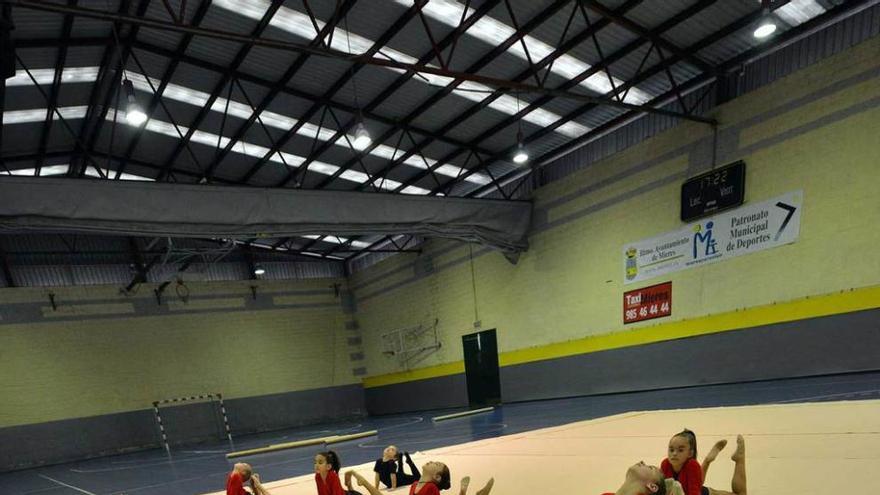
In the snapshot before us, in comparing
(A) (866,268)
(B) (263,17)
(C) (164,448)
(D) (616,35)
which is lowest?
(C) (164,448)

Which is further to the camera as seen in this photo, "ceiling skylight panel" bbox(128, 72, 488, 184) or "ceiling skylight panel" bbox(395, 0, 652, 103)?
"ceiling skylight panel" bbox(128, 72, 488, 184)

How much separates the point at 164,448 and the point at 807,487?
28.0 meters

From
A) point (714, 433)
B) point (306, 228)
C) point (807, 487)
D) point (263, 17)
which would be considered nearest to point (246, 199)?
point (306, 228)

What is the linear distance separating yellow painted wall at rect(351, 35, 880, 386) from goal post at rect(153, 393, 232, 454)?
36.7 feet

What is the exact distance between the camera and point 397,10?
14.7m

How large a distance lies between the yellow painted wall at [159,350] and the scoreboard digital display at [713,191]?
22098 millimetres

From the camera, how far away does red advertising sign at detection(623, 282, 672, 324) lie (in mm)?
18109

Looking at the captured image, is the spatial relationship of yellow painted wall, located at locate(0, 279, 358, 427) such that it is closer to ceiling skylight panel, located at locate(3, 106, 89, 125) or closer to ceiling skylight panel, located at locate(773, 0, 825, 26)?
ceiling skylight panel, located at locate(3, 106, 89, 125)

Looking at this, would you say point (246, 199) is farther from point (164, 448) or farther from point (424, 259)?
point (164, 448)

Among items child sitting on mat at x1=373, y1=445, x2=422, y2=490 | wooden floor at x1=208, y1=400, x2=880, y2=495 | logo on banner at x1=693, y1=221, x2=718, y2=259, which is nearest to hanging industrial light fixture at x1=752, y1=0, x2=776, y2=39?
logo on banner at x1=693, y1=221, x2=718, y2=259

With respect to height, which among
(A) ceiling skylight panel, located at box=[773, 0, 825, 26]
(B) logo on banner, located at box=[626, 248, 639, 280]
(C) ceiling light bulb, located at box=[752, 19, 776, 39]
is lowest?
(B) logo on banner, located at box=[626, 248, 639, 280]

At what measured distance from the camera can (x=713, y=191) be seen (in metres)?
16.8

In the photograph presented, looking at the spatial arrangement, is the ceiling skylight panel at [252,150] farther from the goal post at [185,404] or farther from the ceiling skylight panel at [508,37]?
the goal post at [185,404]

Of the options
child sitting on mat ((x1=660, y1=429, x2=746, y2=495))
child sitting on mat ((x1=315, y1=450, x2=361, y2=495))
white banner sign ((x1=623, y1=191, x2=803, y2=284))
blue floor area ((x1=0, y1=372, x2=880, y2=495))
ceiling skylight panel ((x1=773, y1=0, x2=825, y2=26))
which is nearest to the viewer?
child sitting on mat ((x1=660, y1=429, x2=746, y2=495))
